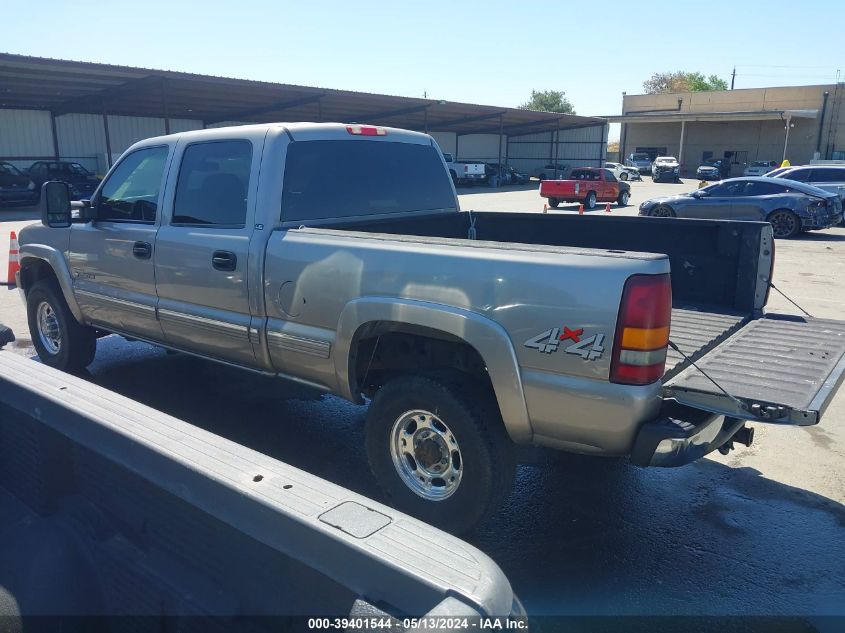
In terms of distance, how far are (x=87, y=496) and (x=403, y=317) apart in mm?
1541

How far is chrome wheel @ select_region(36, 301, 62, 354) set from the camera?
6.11m

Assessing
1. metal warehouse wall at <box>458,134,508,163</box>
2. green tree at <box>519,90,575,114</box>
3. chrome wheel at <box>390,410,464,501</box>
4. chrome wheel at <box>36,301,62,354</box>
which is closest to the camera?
chrome wheel at <box>390,410,464,501</box>

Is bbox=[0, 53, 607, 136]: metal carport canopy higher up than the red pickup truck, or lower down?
higher up

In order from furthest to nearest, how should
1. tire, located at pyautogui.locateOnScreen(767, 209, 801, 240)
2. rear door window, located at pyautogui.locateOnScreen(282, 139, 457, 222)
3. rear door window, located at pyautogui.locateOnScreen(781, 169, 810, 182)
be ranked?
1. rear door window, located at pyautogui.locateOnScreen(781, 169, 810, 182)
2. tire, located at pyautogui.locateOnScreen(767, 209, 801, 240)
3. rear door window, located at pyautogui.locateOnScreen(282, 139, 457, 222)

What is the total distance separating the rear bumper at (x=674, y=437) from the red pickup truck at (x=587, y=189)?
23065mm

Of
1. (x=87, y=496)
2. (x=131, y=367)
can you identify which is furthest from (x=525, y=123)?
(x=87, y=496)

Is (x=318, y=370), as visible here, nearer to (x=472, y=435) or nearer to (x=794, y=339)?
(x=472, y=435)

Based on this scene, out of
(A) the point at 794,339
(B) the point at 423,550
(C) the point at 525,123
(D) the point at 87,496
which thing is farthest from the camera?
(C) the point at 525,123

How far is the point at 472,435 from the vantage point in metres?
3.23

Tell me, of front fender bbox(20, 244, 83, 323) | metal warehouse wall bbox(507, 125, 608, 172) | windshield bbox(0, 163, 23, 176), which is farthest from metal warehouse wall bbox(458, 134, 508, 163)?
front fender bbox(20, 244, 83, 323)

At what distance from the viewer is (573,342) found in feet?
9.37

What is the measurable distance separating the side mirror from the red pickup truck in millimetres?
21624

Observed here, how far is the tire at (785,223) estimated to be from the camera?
16.5 meters

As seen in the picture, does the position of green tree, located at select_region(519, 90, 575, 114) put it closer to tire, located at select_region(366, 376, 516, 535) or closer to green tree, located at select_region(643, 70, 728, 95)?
green tree, located at select_region(643, 70, 728, 95)
